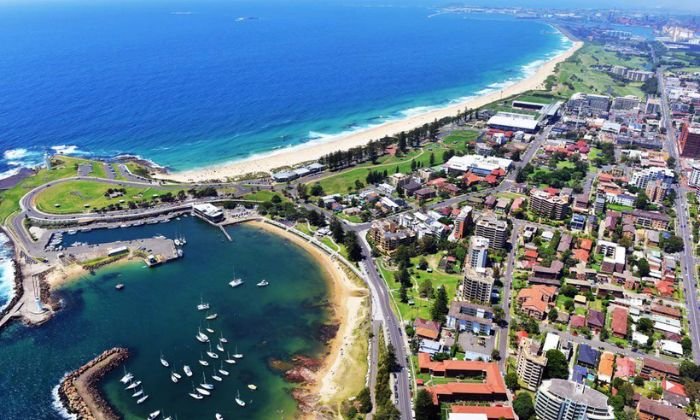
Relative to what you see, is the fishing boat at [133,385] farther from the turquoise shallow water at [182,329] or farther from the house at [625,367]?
the house at [625,367]

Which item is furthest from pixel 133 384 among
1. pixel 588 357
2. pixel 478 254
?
pixel 588 357

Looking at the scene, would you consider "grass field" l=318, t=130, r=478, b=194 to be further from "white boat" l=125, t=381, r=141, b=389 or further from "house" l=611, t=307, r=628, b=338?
"white boat" l=125, t=381, r=141, b=389

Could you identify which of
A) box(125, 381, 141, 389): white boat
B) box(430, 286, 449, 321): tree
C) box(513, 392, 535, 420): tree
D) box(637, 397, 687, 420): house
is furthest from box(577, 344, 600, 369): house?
box(125, 381, 141, 389): white boat

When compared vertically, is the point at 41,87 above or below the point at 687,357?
above

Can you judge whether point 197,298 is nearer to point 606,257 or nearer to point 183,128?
point 606,257

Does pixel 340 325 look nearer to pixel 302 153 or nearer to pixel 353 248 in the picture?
pixel 353 248

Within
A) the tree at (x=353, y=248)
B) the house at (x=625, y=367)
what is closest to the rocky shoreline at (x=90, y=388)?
the tree at (x=353, y=248)

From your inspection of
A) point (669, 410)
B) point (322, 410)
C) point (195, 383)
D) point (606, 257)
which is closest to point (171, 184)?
point (195, 383)
